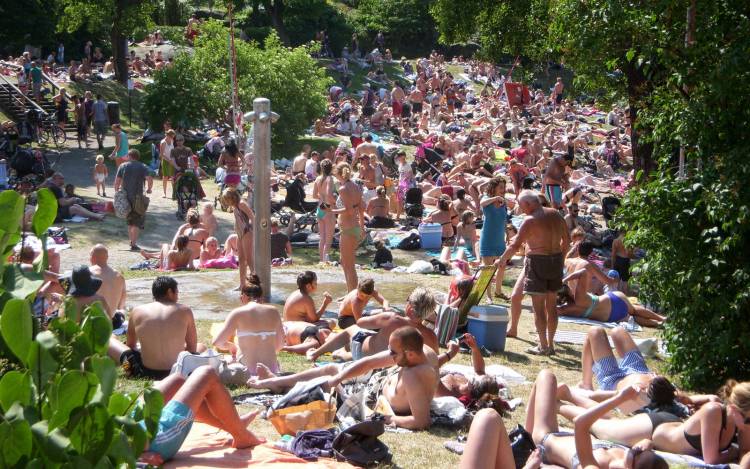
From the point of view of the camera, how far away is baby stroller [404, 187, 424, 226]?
64.2ft

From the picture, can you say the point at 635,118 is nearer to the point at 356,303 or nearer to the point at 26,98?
the point at 356,303

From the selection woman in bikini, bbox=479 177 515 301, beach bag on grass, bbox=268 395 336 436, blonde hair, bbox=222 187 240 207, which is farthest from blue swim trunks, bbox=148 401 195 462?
woman in bikini, bbox=479 177 515 301

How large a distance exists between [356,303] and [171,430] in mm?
4097

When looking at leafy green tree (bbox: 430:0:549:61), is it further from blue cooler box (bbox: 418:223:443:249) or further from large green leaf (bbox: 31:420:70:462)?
large green leaf (bbox: 31:420:70:462)

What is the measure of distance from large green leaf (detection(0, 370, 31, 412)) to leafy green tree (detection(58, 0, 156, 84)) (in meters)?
28.6

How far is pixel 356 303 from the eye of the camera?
367 inches

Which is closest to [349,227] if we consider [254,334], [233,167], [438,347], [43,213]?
[438,347]

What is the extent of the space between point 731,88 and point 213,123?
20.5 metres

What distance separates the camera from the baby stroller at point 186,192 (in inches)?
699

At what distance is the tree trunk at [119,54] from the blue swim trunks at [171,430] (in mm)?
27122

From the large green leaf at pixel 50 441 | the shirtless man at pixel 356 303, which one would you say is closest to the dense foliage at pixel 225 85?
the shirtless man at pixel 356 303

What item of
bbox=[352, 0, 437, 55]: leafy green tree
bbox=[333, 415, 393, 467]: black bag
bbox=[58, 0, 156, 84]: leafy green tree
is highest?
bbox=[352, 0, 437, 55]: leafy green tree

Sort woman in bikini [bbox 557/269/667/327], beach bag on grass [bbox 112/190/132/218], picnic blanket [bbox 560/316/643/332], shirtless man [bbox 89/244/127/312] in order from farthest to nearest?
beach bag on grass [bbox 112/190/132/218]
woman in bikini [bbox 557/269/667/327]
picnic blanket [bbox 560/316/643/332]
shirtless man [bbox 89/244/127/312]

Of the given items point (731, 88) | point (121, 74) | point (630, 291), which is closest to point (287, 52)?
point (121, 74)
